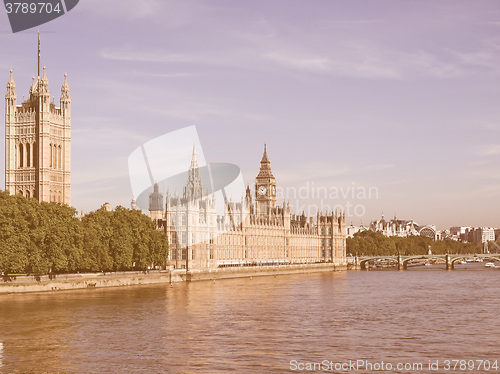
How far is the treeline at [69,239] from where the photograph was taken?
202 feet

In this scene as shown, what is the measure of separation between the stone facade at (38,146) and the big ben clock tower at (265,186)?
5279cm

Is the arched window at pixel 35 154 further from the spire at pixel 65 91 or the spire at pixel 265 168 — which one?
the spire at pixel 265 168

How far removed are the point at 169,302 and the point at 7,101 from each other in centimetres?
6425

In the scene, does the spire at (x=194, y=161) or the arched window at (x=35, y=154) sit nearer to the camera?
the arched window at (x=35, y=154)

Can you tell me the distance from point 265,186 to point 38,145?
6109 cm

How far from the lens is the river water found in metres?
32.6

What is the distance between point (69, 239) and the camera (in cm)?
6631

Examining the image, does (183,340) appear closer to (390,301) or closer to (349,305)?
(349,305)

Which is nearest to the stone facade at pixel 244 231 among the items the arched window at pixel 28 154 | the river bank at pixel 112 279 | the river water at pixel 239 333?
the river bank at pixel 112 279

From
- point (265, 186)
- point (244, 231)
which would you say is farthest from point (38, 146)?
point (265, 186)

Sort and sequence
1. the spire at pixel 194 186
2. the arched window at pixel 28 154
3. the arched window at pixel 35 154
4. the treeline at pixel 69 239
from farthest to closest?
the spire at pixel 194 186 < the arched window at pixel 28 154 < the arched window at pixel 35 154 < the treeline at pixel 69 239

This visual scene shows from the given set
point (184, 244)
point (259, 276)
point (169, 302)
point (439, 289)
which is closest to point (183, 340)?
point (169, 302)

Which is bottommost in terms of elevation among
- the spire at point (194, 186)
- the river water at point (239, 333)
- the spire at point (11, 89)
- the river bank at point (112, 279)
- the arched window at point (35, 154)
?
the river water at point (239, 333)

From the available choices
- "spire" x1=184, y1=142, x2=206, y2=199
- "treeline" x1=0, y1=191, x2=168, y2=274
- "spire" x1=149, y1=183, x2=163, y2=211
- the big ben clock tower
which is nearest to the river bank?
"treeline" x1=0, y1=191, x2=168, y2=274
